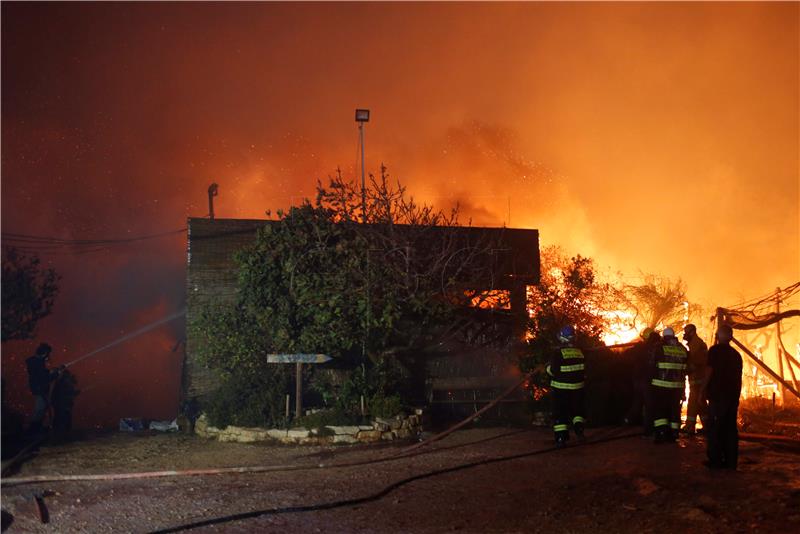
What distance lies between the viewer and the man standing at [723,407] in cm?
890

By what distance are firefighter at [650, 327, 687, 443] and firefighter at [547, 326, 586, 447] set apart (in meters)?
1.12

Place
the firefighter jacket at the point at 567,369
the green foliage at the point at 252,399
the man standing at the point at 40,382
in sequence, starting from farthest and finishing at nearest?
the man standing at the point at 40,382, the green foliage at the point at 252,399, the firefighter jacket at the point at 567,369

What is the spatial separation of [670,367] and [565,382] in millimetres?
1578

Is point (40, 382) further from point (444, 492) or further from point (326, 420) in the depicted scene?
point (444, 492)

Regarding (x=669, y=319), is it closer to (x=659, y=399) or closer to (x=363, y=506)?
(x=659, y=399)

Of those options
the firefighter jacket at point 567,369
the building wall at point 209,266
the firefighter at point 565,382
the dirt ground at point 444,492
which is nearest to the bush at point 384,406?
the dirt ground at point 444,492

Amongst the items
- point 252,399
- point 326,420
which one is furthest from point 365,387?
point 252,399

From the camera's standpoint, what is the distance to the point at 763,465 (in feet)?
30.2

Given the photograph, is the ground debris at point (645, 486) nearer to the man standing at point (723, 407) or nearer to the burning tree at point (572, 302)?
the man standing at point (723, 407)

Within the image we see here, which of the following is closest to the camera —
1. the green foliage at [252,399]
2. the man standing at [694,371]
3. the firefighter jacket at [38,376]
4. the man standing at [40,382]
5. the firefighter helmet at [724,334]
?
the firefighter helmet at [724,334]

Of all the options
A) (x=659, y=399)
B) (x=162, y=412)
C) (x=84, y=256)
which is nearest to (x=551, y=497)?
(x=659, y=399)

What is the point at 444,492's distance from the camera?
8.50m

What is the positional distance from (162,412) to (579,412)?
664 inches

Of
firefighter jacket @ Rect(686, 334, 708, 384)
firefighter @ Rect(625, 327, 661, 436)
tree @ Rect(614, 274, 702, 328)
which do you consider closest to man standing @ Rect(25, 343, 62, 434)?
firefighter @ Rect(625, 327, 661, 436)
